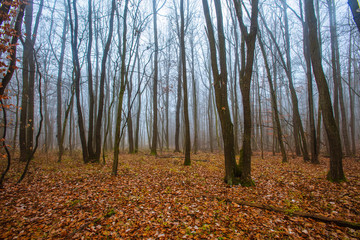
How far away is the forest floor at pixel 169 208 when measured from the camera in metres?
3.17

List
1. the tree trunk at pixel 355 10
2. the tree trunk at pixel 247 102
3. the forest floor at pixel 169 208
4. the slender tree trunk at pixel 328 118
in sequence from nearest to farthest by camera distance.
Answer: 1. the forest floor at pixel 169 208
2. the tree trunk at pixel 355 10
3. the slender tree trunk at pixel 328 118
4. the tree trunk at pixel 247 102

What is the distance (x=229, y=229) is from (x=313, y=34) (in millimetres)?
7178

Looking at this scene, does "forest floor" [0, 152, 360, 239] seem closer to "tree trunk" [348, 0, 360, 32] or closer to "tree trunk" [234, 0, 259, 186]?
"tree trunk" [234, 0, 259, 186]

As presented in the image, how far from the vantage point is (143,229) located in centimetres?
336

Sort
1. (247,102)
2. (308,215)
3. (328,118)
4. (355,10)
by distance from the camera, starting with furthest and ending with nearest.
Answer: (247,102), (328,118), (355,10), (308,215)

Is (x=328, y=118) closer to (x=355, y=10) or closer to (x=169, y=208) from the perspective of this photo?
(x=355, y=10)

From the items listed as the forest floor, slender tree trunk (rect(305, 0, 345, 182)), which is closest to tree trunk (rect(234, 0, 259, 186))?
the forest floor

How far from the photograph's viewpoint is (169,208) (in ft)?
13.6

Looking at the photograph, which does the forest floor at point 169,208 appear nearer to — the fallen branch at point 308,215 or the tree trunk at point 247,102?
the fallen branch at point 308,215

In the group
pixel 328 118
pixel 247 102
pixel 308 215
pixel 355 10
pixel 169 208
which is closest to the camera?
pixel 308 215

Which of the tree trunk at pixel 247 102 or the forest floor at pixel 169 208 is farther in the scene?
the tree trunk at pixel 247 102

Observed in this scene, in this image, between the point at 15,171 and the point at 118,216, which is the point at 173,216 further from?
the point at 15,171

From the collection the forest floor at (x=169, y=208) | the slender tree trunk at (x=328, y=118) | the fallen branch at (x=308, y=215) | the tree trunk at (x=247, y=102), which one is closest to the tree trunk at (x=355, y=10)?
the slender tree trunk at (x=328, y=118)

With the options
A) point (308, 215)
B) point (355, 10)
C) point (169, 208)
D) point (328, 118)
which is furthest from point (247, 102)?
point (169, 208)
